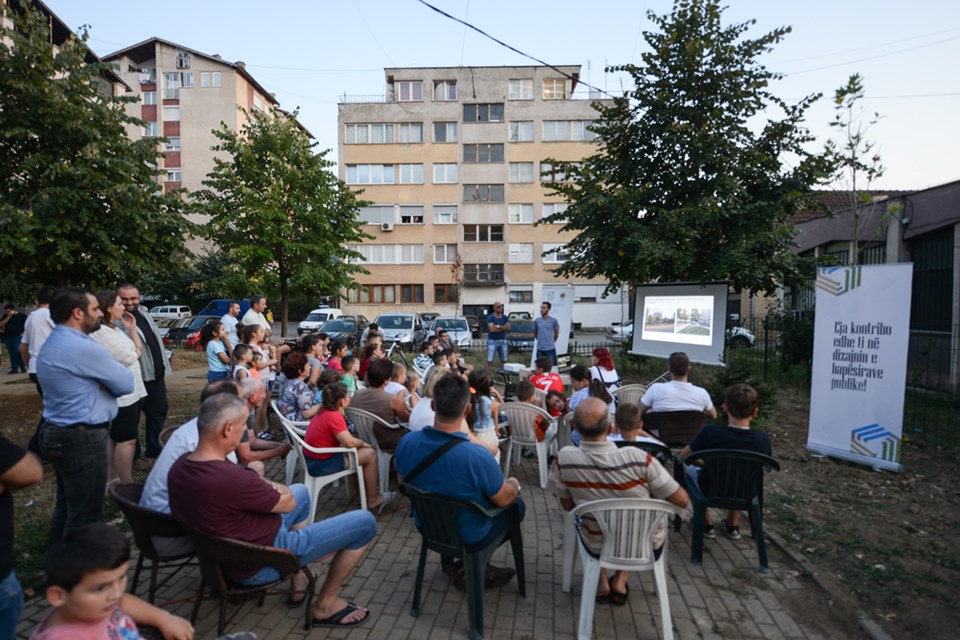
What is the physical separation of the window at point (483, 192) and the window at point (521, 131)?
12.4 ft

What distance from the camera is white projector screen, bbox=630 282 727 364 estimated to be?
10609 mm

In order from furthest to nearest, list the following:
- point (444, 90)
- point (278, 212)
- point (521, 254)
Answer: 1. point (444, 90)
2. point (521, 254)
3. point (278, 212)

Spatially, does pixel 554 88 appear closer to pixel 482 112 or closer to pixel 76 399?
pixel 482 112

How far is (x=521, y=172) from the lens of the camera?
4162cm

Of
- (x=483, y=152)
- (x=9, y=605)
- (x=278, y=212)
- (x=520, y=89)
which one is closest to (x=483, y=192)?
(x=483, y=152)

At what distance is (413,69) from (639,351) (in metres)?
36.3

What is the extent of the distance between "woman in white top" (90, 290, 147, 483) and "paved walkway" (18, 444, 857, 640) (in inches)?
58.9

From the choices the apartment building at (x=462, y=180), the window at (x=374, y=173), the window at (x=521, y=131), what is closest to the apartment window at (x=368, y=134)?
the apartment building at (x=462, y=180)

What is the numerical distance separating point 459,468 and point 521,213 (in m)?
39.5

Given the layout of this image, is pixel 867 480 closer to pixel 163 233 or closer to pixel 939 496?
pixel 939 496

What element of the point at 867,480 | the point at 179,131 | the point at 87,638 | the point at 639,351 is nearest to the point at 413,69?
the point at 179,131

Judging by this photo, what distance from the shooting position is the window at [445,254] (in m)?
42.2

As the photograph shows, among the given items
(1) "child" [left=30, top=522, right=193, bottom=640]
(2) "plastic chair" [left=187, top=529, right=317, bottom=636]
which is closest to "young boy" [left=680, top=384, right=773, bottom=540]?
(2) "plastic chair" [left=187, top=529, right=317, bottom=636]

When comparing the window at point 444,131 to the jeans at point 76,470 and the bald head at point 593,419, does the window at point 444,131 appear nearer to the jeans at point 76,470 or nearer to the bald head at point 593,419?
the jeans at point 76,470
